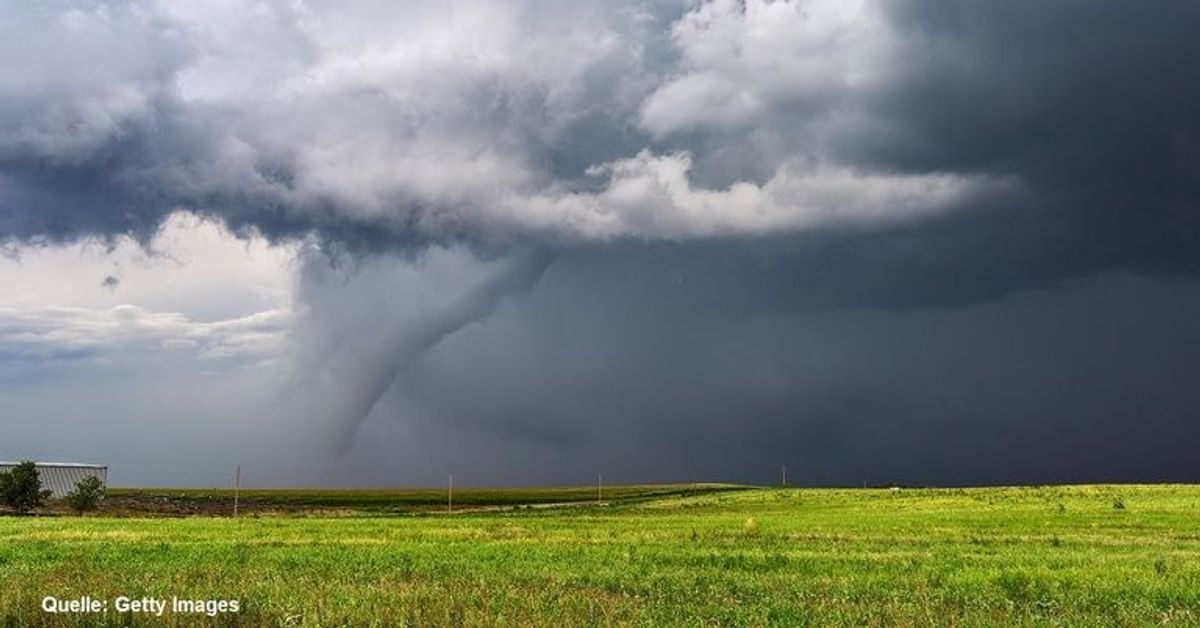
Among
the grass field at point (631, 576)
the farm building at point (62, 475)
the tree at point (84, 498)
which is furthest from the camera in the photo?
the farm building at point (62, 475)

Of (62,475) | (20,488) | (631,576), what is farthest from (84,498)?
(631,576)

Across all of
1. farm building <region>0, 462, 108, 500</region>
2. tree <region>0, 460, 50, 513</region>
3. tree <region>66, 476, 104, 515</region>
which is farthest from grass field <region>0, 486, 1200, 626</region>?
farm building <region>0, 462, 108, 500</region>

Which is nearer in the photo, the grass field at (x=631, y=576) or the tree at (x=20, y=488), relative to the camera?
the grass field at (x=631, y=576)

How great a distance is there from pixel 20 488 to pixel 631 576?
115m

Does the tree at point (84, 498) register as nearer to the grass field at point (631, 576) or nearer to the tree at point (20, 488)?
the tree at point (20, 488)

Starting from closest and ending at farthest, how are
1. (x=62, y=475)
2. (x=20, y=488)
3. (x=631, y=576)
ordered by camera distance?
(x=631, y=576) < (x=20, y=488) < (x=62, y=475)

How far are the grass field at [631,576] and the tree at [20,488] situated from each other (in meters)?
66.9

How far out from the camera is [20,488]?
113 m

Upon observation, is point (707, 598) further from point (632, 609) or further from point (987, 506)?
point (987, 506)

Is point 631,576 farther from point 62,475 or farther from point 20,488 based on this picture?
point 62,475

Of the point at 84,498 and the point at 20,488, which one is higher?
the point at 20,488

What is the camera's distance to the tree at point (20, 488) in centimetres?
11212

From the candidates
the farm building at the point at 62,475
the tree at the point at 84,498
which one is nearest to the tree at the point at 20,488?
the tree at the point at 84,498

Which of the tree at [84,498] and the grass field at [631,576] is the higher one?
the grass field at [631,576]
